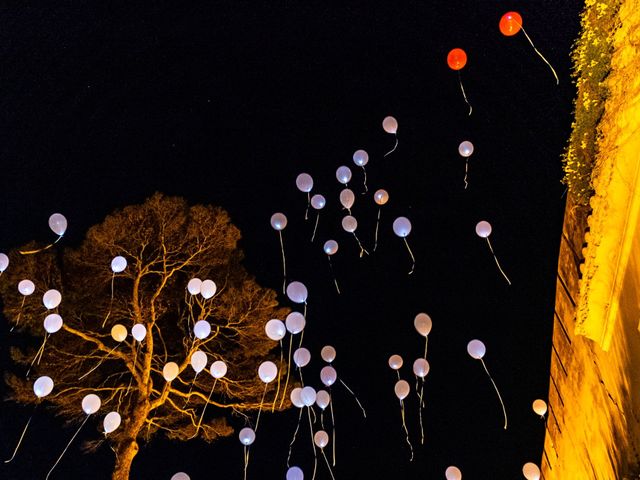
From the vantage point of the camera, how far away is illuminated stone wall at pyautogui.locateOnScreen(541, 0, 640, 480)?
4418mm

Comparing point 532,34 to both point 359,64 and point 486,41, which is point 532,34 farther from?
point 359,64

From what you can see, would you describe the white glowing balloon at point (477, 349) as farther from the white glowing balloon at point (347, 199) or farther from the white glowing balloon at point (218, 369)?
the white glowing balloon at point (218, 369)

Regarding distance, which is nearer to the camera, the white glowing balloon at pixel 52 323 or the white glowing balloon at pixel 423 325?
the white glowing balloon at pixel 52 323

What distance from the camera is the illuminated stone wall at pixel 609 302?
4.42 metres

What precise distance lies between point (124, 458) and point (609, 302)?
521 cm

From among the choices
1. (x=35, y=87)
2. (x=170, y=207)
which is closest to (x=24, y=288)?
(x=170, y=207)

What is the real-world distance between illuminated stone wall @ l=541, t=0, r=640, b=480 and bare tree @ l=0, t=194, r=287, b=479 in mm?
3582

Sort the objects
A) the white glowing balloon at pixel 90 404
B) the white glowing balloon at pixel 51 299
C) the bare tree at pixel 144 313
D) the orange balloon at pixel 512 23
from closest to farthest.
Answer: the orange balloon at pixel 512 23, the white glowing balloon at pixel 90 404, the white glowing balloon at pixel 51 299, the bare tree at pixel 144 313

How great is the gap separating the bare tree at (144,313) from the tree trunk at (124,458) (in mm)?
201

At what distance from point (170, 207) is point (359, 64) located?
525cm

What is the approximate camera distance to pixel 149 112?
10422mm

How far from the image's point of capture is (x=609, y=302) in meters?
A: 4.80

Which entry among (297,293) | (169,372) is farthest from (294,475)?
(297,293)

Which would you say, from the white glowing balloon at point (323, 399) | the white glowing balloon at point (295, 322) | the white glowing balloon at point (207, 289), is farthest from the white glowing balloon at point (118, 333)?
the white glowing balloon at point (323, 399)
